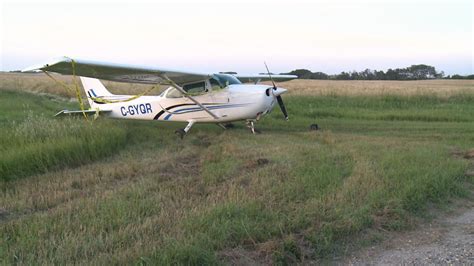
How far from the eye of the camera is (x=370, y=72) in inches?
3300

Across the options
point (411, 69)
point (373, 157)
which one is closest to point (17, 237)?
point (373, 157)

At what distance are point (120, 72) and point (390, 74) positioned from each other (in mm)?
81175

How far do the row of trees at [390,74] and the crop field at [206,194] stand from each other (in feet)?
227

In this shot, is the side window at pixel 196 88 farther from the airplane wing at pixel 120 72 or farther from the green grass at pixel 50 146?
the green grass at pixel 50 146

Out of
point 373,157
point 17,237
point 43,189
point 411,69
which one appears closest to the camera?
point 17,237

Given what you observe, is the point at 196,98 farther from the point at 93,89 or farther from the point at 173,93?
the point at 93,89

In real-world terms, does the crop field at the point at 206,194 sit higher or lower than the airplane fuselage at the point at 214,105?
lower

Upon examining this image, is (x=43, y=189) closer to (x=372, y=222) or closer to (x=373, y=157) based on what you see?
(x=372, y=222)

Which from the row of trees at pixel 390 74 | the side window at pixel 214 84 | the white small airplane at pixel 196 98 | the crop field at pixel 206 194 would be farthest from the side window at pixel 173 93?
the row of trees at pixel 390 74

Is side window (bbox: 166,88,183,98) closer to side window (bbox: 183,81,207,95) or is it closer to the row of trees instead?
side window (bbox: 183,81,207,95)

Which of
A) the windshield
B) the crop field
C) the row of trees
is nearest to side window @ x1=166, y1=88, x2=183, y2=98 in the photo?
the windshield

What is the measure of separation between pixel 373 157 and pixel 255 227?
422 cm

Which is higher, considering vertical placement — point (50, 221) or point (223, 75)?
point (223, 75)

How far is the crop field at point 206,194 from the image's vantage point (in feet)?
12.0
